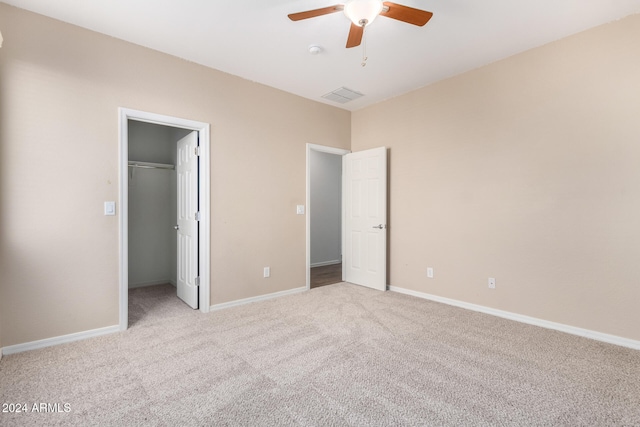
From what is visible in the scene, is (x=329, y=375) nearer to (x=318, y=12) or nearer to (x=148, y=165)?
(x=318, y=12)

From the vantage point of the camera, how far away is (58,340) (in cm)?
254

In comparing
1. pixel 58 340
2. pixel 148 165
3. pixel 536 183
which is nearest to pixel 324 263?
pixel 148 165

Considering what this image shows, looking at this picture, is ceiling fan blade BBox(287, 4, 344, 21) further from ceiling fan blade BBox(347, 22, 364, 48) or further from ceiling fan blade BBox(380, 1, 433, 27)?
ceiling fan blade BBox(380, 1, 433, 27)

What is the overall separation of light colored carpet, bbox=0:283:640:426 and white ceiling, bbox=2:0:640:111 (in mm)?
2692

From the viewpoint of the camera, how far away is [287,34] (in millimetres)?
2703

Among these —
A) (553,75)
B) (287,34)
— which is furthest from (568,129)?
(287,34)

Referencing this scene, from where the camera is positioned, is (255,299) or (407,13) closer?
(407,13)

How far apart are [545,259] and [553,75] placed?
1.75 meters

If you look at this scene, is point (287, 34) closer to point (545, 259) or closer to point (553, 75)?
point (553, 75)

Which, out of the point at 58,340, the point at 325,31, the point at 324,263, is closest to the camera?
the point at 58,340

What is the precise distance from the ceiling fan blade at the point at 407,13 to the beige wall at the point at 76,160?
218 centimetres

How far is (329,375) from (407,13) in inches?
96.5

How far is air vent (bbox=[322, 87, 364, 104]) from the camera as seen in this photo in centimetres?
398

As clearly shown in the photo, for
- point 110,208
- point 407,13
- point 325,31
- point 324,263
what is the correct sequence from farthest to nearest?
1. point 324,263
2. point 110,208
3. point 325,31
4. point 407,13
